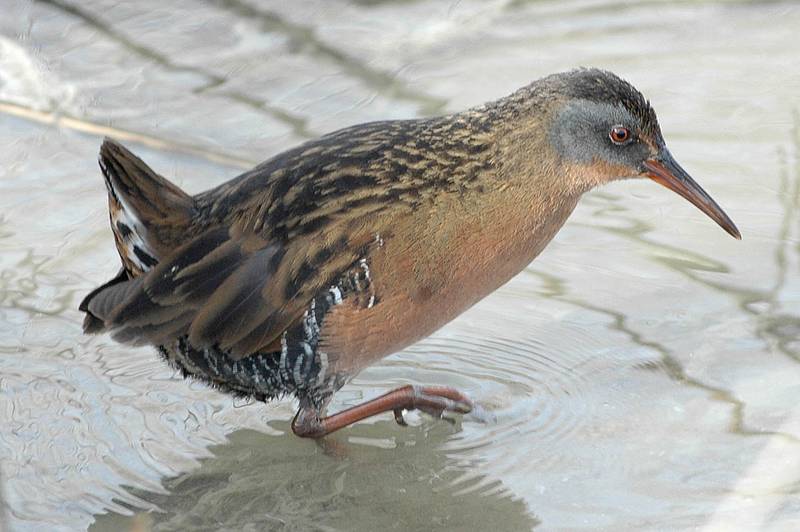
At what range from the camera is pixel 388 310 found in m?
3.71

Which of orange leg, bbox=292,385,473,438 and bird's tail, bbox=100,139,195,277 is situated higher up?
bird's tail, bbox=100,139,195,277

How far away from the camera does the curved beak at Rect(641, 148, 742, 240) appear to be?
13.0 ft

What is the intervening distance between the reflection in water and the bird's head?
864mm

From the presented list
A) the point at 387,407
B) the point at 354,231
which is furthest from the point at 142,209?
the point at 387,407

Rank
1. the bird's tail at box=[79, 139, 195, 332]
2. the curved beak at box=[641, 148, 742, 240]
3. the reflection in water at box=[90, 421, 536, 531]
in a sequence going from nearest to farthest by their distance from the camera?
the reflection in water at box=[90, 421, 536, 531]
the bird's tail at box=[79, 139, 195, 332]
the curved beak at box=[641, 148, 742, 240]

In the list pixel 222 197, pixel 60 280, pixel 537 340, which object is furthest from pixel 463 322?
pixel 60 280

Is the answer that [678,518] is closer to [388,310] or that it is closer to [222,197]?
[388,310]

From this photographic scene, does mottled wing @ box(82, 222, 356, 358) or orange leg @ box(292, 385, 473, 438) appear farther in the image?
orange leg @ box(292, 385, 473, 438)

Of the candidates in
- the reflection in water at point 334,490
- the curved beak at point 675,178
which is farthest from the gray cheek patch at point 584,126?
the reflection in water at point 334,490

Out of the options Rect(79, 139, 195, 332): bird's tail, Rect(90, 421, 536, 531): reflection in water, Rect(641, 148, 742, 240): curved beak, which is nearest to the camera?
Rect(90, 421, 536, 531): reflection in water

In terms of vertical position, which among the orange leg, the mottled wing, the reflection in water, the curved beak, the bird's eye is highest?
the bird's eye

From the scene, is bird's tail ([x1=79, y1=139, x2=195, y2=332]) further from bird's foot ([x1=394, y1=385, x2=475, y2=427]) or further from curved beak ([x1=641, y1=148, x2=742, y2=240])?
curved beak ([x1=641, y1=148, x2=742, y2=240])

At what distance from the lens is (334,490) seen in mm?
3842

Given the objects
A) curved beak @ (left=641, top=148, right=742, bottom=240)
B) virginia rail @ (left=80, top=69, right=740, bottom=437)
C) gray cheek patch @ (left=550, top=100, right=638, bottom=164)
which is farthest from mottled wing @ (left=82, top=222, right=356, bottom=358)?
curved beak @ (left=641, top=148, right=742, bottom=240)
